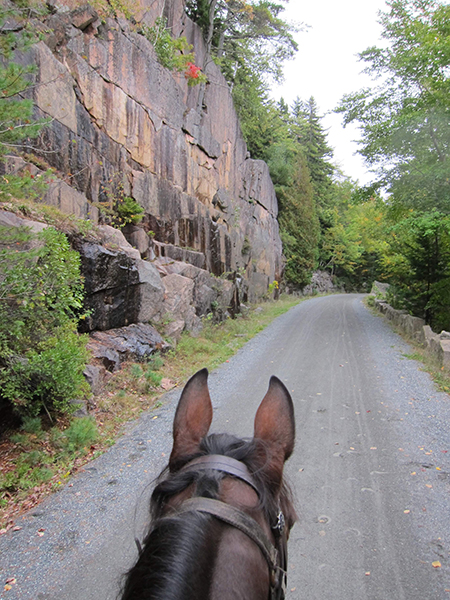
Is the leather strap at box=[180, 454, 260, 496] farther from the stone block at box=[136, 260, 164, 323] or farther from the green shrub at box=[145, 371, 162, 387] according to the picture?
the stone block at box=[136, 260, 164, 323]

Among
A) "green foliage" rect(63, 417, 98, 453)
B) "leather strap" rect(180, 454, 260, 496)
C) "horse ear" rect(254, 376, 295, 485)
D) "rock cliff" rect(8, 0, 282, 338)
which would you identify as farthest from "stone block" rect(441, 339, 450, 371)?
"leather strap" rect(180, 454, 260, 496)

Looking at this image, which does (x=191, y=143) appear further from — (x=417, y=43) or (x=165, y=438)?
(x=165, y=438)

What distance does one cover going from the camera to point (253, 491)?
1.33 metres

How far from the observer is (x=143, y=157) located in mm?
12391

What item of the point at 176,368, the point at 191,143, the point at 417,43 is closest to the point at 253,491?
the point at 176,368

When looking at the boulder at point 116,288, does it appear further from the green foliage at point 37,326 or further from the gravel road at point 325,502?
the gravel road at point 325,502

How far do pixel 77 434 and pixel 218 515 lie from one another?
438 cm

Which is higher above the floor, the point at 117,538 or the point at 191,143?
the point at 191,143

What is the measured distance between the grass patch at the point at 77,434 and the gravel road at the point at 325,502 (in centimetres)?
26

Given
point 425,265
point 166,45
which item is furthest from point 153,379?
point 166,45

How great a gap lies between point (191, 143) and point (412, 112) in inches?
319

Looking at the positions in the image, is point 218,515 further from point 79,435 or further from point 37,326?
point 37,326

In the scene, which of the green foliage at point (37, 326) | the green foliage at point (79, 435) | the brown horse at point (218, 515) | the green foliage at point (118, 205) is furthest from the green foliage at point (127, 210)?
the brown horse at point (218, 515)

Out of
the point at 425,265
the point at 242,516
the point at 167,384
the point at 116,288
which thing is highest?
the point at 425,265
